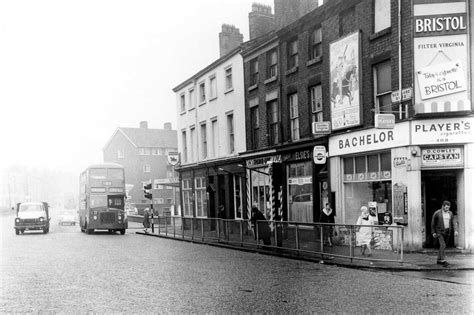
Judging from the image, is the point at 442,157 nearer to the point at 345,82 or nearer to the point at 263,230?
the point at 345,82

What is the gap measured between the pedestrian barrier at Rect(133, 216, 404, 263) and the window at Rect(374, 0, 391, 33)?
7336 millimetres

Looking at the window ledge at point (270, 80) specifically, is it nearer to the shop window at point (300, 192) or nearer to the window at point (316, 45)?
the window at point (316, 45)

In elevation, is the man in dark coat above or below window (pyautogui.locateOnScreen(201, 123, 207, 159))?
below

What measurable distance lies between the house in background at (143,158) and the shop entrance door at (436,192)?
53.5 meters

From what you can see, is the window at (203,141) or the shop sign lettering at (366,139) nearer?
the shop sign lettering at (366,139)

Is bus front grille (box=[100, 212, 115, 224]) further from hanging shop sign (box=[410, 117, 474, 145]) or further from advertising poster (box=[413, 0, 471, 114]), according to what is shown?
advertising poster (box=[413, 0, 471, 114])

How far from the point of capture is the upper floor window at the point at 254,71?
1054 inches

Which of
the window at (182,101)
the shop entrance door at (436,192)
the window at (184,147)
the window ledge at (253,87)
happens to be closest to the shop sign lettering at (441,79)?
the shop entrance door at (436,192)

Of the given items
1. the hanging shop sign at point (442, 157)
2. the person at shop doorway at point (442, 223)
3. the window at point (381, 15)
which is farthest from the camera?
the window at point (381, 15)

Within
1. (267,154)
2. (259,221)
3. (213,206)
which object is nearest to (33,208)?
(213,206)

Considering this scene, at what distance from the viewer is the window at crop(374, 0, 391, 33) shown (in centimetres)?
1717

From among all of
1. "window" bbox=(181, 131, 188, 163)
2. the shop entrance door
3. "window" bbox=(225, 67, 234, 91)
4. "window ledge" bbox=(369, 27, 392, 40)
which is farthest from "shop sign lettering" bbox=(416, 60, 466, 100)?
"window" bbox=(181, 131, 188, 163)

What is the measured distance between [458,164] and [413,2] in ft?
17.2

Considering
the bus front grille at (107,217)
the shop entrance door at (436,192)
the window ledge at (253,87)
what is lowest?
the bus front grille at (107,217)
